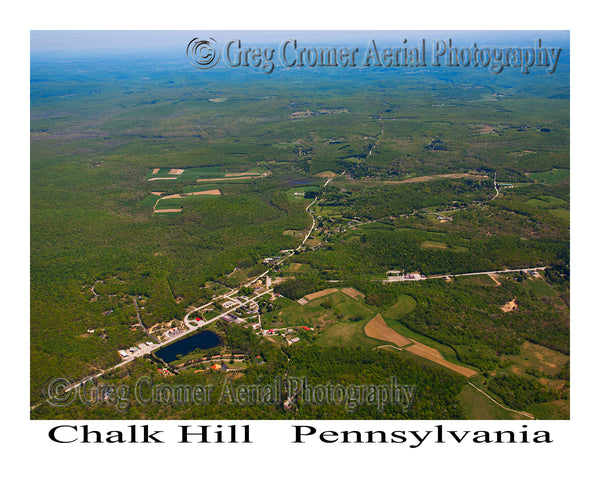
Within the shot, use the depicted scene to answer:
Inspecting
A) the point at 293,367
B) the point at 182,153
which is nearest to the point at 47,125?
the point at 182,153

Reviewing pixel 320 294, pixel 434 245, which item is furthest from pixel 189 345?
pixel 434 245

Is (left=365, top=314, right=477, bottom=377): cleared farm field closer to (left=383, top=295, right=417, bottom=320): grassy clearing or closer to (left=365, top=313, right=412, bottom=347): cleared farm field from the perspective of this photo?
(left=365, top=313, right=412, bottom=347): cleared farm field

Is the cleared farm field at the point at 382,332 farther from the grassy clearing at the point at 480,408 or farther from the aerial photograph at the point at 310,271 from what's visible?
the grassy clearing at the point at 480,408

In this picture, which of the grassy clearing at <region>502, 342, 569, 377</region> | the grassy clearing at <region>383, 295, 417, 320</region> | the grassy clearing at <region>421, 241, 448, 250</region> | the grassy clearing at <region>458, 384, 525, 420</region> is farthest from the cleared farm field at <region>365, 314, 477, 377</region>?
the grassy clearing at <region>421, 241, 448, 250</region>

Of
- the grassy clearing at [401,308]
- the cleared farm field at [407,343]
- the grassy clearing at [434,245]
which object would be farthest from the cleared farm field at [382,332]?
the grassy clearing at [434,245]

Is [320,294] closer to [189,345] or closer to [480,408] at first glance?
[189,345]

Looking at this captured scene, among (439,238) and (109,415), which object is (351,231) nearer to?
(439,238)
